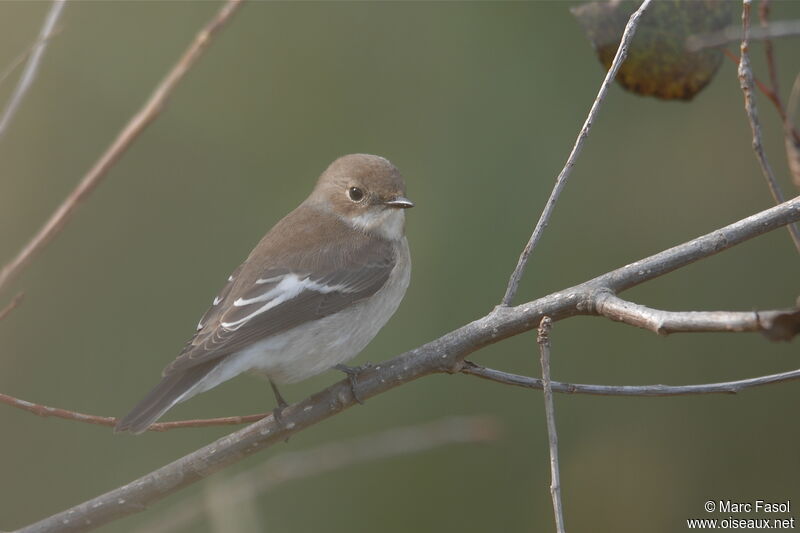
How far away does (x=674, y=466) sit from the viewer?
5246 mm

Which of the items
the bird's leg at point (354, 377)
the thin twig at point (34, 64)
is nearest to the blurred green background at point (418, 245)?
the bird's leg at point (354, 377)

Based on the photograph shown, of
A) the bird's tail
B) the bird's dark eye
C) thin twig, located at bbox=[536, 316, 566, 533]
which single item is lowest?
thin twig, located at bbox=[536, 316, 566, 533]

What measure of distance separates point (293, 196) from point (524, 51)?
1.53m

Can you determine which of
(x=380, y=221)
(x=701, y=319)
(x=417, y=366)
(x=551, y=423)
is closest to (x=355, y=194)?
(x=380, y=221)

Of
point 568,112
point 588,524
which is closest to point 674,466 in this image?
point 588,524

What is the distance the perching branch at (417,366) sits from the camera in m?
2.71

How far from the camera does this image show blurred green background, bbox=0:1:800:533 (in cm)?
510

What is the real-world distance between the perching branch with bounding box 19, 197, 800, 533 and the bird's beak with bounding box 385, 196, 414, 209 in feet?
4.01

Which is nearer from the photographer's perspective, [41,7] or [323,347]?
[323,347]

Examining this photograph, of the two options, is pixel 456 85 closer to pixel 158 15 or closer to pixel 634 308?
pixel 158 15

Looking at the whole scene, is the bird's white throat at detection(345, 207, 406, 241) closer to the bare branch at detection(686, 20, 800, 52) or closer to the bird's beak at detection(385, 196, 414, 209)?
the bird's beak at detection(385, 196, 414, 209)

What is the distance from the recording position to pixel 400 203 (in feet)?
14.4

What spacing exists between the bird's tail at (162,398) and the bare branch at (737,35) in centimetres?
202

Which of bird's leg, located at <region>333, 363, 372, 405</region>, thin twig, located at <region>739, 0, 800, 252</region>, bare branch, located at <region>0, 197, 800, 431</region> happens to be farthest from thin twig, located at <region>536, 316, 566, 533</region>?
bird's leg, located at <region>333, 363, 372, 405</region>
